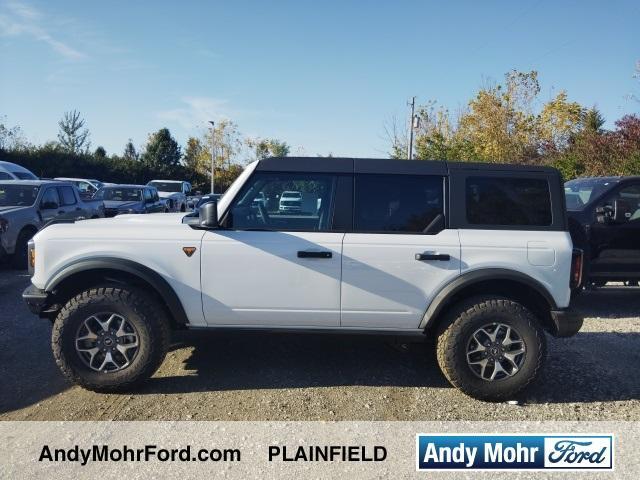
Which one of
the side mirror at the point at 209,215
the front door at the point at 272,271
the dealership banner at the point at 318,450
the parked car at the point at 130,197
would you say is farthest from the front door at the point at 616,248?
the parked car at the point at 130,197

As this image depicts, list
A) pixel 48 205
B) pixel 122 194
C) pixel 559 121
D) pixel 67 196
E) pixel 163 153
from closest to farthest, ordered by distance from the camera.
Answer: pixel 48 205
pixel 67 196
pixel 122 194
pixel 559 121
pixel 163 153

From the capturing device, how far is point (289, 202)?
407 centimetres

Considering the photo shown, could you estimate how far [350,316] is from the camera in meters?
3.88

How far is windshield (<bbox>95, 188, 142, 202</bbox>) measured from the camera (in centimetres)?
1550

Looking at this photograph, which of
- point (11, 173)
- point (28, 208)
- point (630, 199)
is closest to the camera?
point (630, 199)

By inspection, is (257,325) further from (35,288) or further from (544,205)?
(544,205)

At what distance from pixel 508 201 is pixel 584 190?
3.93m

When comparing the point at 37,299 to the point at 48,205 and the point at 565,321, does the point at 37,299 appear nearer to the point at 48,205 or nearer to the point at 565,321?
the point at 565,321

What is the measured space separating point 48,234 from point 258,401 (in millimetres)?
2139

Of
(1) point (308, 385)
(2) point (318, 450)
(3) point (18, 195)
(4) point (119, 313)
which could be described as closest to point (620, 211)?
(1) point (308, 385)

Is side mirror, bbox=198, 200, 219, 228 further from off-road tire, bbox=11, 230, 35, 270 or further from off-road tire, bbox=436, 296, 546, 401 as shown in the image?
off-road tire, bbox=11, 230, 35, 270

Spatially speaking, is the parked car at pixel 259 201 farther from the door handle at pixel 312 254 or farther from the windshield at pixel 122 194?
the windshield at pixel 122 194

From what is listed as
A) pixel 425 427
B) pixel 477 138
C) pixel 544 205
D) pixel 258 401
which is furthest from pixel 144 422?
pixel 477 138

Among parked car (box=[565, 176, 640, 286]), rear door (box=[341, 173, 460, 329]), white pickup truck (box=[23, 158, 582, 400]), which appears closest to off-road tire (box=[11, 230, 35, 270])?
white pickup truck (box=[23, 158, 582, 400])
